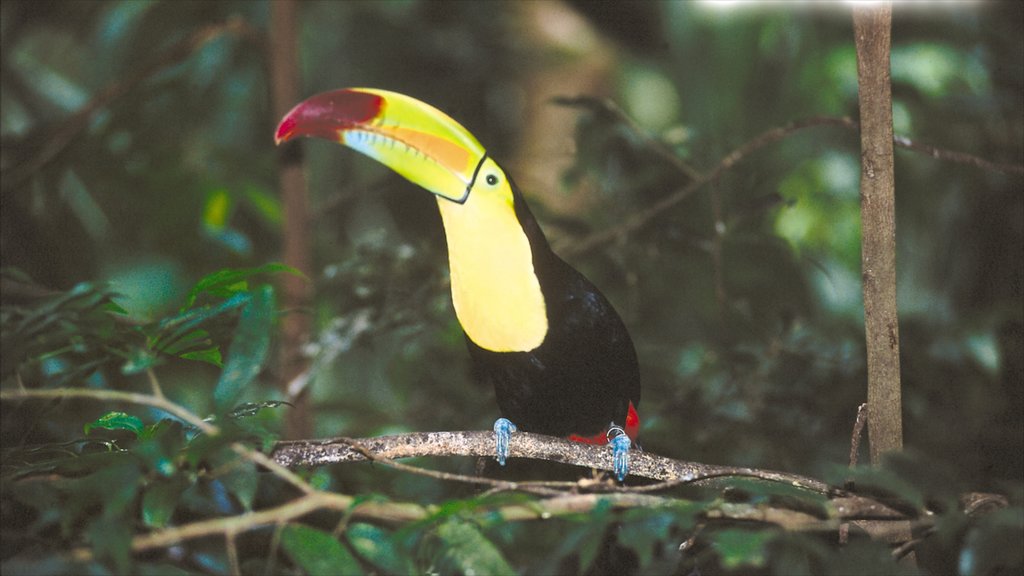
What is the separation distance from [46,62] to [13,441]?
17.4 ft

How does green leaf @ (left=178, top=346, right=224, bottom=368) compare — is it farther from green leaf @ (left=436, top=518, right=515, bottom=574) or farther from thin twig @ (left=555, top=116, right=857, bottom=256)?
thin twig @ (left=555, top=116, right=857, bottom=256)

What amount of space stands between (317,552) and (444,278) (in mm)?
1928

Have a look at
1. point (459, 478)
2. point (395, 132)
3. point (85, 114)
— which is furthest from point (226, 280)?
point (85, 114)

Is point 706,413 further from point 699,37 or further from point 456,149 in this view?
point 699,37

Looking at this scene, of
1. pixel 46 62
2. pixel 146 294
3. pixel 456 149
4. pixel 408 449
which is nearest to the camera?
pixel 408 449

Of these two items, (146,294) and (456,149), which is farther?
(146,294)

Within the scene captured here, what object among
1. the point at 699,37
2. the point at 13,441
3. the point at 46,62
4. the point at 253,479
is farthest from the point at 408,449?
the point at 46,62

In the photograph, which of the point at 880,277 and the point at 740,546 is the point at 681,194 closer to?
the point at 880,277

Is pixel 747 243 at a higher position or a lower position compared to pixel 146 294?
higher

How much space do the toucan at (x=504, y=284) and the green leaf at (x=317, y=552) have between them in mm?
650

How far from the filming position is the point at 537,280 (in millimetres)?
2365

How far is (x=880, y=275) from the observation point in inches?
70.5

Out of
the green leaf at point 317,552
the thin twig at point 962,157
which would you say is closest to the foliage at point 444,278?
the green leaf at point 317,552

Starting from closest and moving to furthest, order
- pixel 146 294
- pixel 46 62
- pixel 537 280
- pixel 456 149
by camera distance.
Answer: pixel 456 149
pixel 537 280
pixel 146 294
pixel 46 62
